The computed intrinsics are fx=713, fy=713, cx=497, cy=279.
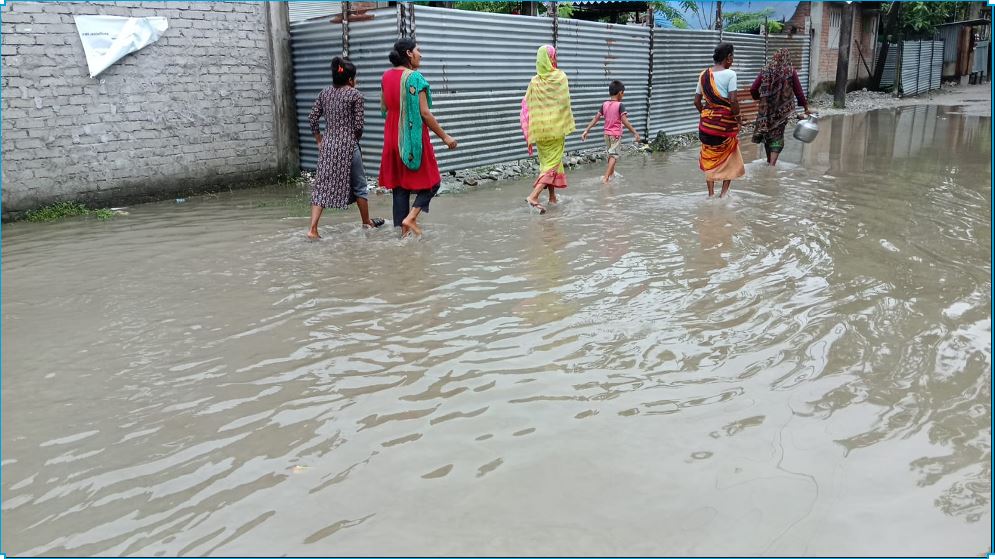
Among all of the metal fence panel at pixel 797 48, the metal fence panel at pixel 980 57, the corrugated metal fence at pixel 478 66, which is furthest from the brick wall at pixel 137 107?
the metal fence panel at pixel 980 57

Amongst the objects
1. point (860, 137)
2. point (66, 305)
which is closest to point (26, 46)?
point (66, 305)

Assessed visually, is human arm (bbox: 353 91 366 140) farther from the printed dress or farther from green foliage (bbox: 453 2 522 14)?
green foliage (bbox: 453 2 522 14)

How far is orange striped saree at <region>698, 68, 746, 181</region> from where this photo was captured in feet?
24.8

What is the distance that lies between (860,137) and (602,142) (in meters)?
5.62

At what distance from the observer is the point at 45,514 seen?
2426 mm

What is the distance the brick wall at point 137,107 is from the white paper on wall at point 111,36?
0.09 m

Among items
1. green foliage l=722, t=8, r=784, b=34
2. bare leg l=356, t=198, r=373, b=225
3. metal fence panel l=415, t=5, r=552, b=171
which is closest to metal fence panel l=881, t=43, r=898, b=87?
green foliage l=722, t=8, r=784, b=34

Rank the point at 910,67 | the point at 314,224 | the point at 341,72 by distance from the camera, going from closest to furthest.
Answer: the point at 341,72, the point at 314,224, the point at 910,67

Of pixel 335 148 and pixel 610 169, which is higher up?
pixel 335 148

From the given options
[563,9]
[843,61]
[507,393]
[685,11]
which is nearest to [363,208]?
[507,393]

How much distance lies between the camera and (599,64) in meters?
12.3

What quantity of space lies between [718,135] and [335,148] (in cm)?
406

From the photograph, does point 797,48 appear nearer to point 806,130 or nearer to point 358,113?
point 806,130

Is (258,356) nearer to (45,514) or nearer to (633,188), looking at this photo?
(45,514)
